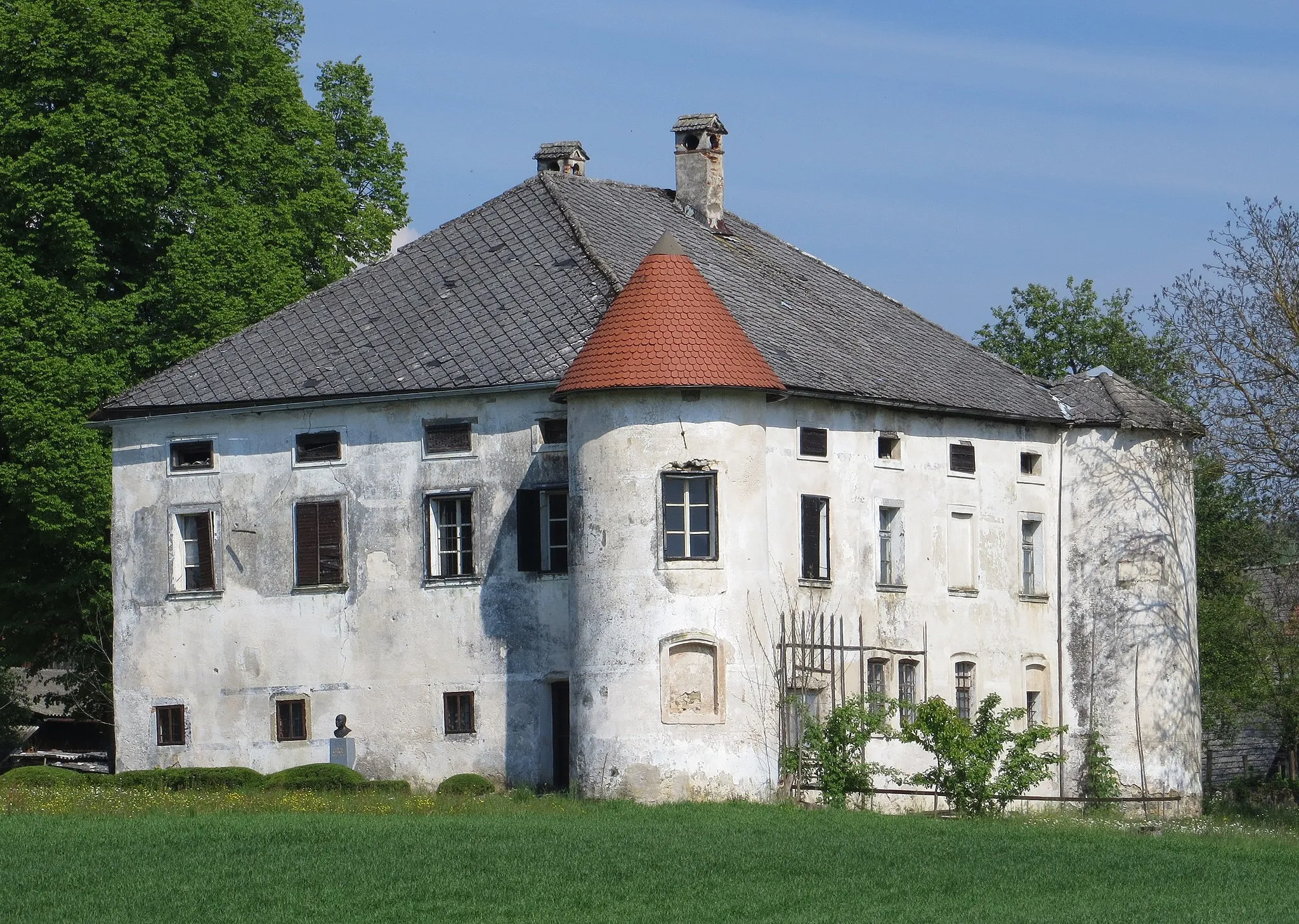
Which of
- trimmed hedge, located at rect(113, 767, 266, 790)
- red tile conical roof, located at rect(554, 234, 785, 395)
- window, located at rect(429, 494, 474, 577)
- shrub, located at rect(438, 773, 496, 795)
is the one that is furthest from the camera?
window, located at rect(429, 494, 474, 577)

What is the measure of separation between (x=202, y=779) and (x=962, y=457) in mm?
14558

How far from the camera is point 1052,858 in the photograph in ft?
99.7

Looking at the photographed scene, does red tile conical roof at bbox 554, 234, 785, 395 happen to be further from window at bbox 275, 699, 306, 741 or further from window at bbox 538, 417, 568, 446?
window at bbox 275, 699, 306, 741

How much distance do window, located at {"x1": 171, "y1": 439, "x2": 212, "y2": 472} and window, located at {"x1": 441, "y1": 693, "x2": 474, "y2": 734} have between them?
20.1 feet

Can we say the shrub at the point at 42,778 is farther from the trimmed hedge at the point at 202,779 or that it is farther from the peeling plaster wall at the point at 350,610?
the peeling plaster wall at the point at 350,610

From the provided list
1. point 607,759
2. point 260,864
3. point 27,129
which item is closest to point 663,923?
point 260,864

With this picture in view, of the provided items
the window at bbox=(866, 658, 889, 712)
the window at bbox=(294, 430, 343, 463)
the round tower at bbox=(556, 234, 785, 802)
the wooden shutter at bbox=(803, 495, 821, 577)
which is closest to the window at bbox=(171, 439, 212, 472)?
the window at bbox=(294, 430, 343, 463)

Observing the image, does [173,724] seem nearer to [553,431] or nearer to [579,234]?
[553,431]

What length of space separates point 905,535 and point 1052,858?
12.3 meters

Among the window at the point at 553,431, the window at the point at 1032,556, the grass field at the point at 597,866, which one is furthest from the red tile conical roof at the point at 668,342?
the window at the point at 1032,556

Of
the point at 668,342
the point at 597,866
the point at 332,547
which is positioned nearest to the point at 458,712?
the point at 332,547

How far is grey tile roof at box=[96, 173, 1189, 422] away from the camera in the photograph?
40125 mm

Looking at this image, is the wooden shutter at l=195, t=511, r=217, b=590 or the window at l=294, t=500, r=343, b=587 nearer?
the window at l=294, t=500, r=343, b=587

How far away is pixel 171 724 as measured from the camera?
41.5 m
